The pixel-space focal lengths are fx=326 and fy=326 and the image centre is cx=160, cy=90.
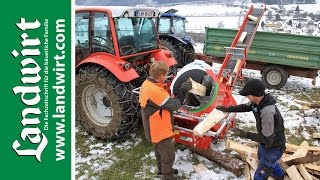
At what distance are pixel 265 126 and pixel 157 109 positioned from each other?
4.10ft

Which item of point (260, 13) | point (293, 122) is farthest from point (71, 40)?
point (260, 13)

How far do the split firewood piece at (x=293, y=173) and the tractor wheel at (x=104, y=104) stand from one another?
8.03 feet

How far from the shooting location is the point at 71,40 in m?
3.29

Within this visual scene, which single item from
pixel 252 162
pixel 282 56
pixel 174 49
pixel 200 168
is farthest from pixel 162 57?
pixel 282 56

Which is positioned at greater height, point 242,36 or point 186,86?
point 242,36

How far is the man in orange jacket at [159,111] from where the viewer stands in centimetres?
386

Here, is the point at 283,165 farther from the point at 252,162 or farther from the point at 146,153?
the point at 146,153

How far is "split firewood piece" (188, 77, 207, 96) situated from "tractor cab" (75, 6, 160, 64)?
1.36 m

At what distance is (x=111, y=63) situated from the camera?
5.34 meters

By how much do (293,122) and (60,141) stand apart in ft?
16.2

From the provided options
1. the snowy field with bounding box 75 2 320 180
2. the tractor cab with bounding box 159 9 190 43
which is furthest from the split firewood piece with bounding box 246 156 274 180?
the tractor cab with bounding box 159 9 190 43

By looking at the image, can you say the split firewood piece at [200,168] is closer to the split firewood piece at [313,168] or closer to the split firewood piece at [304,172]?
the split firewood piece at [304,172]

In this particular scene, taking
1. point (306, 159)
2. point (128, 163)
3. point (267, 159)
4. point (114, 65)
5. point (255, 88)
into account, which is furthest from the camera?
point (114, 65)

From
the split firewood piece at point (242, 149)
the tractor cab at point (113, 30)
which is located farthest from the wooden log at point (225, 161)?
the tractor cab at point (113, 30)
